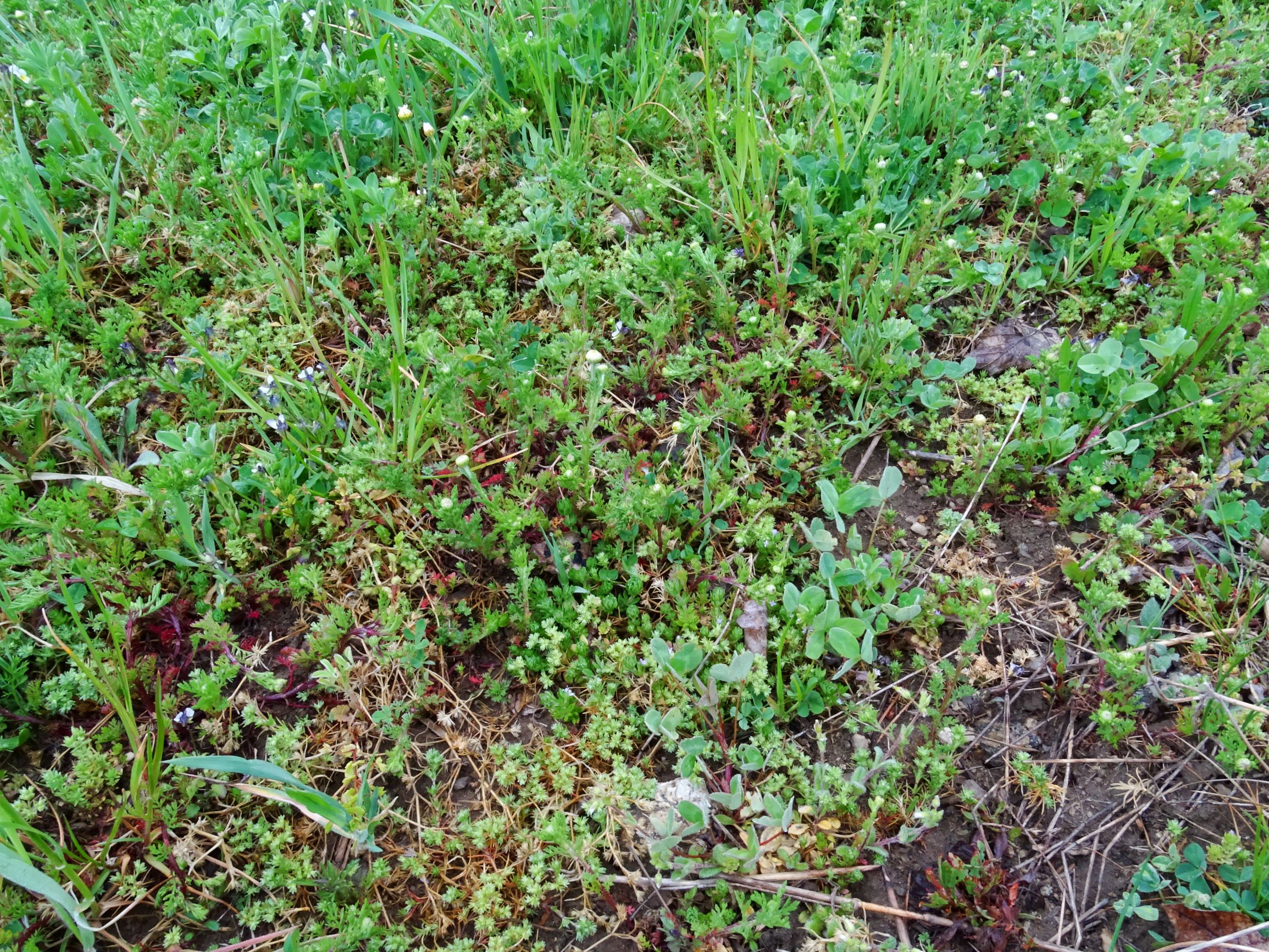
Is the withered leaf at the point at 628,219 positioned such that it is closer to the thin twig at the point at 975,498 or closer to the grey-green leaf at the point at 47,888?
the thin twig at the point at 975,498

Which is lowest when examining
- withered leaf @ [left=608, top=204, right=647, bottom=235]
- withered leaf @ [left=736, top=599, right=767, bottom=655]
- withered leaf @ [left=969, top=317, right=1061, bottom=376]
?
withered leaf @ [left=736, top=599, right=767, bottom=655]

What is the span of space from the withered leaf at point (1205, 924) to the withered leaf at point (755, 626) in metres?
1.16

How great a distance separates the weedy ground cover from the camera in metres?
2.08

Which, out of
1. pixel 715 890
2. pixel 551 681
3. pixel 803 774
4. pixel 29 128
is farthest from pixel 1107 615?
pixel 29 128

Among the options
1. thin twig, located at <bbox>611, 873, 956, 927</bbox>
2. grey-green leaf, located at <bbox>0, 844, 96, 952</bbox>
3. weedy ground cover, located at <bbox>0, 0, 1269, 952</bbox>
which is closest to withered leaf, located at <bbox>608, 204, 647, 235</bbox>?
weedy ground cover, located at <bbox>0, 0, 1269, 952</bbox>

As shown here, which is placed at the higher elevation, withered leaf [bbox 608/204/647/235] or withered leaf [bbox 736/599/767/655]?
withered leaf [bbox 608/204/647/235]

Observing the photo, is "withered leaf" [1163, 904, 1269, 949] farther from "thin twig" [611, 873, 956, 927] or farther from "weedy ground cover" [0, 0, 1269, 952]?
"thin twig" [611, 873, 956, 927]

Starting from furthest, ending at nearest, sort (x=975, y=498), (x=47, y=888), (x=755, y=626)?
(x=975, y=498)
(x=755, y=626)
(x=47, y=888)

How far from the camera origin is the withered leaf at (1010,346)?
2.99m

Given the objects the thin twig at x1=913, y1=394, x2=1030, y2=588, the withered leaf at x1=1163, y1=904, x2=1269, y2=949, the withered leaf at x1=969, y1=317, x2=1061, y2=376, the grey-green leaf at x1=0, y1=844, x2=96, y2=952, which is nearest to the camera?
the grey-green leaf at x1=0, y1=844, x2=96, y2=952

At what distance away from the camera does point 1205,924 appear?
76.2 inches

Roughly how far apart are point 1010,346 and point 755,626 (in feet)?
4.87

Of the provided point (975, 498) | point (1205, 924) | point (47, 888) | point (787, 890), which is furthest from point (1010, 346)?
point (47, 888)

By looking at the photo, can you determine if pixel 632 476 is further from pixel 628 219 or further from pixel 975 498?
pixel 628 219
